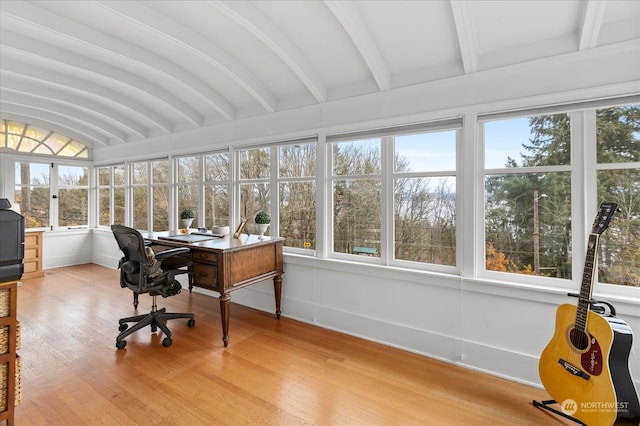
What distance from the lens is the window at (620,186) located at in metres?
2.07

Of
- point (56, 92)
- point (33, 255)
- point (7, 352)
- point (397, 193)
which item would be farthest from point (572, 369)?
point (33, 255)

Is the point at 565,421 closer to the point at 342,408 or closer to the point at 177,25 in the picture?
the point at 342,408

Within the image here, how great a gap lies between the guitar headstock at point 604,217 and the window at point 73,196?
8.00m

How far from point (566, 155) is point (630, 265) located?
86cm

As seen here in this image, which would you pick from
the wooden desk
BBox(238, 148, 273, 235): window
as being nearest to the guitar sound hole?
the wooden desk

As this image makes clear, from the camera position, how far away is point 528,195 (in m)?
2.41

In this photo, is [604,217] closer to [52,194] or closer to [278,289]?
[278,289]

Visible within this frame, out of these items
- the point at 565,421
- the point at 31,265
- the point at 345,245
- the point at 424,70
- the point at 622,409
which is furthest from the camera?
the point at 31,265

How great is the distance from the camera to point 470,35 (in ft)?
7.23

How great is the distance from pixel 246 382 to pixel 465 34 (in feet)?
9.70

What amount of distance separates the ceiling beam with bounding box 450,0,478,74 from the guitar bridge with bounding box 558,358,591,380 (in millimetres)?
2138

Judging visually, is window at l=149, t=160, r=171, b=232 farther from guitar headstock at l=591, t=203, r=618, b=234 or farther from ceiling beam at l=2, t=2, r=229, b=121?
guitar headstock at l=591, t=203, r=618, b=234

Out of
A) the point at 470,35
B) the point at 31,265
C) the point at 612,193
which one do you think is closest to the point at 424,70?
the point at 470,35

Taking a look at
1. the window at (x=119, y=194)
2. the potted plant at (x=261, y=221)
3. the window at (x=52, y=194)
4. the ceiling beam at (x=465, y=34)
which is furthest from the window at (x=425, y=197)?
the window at (x=52, y=194)
